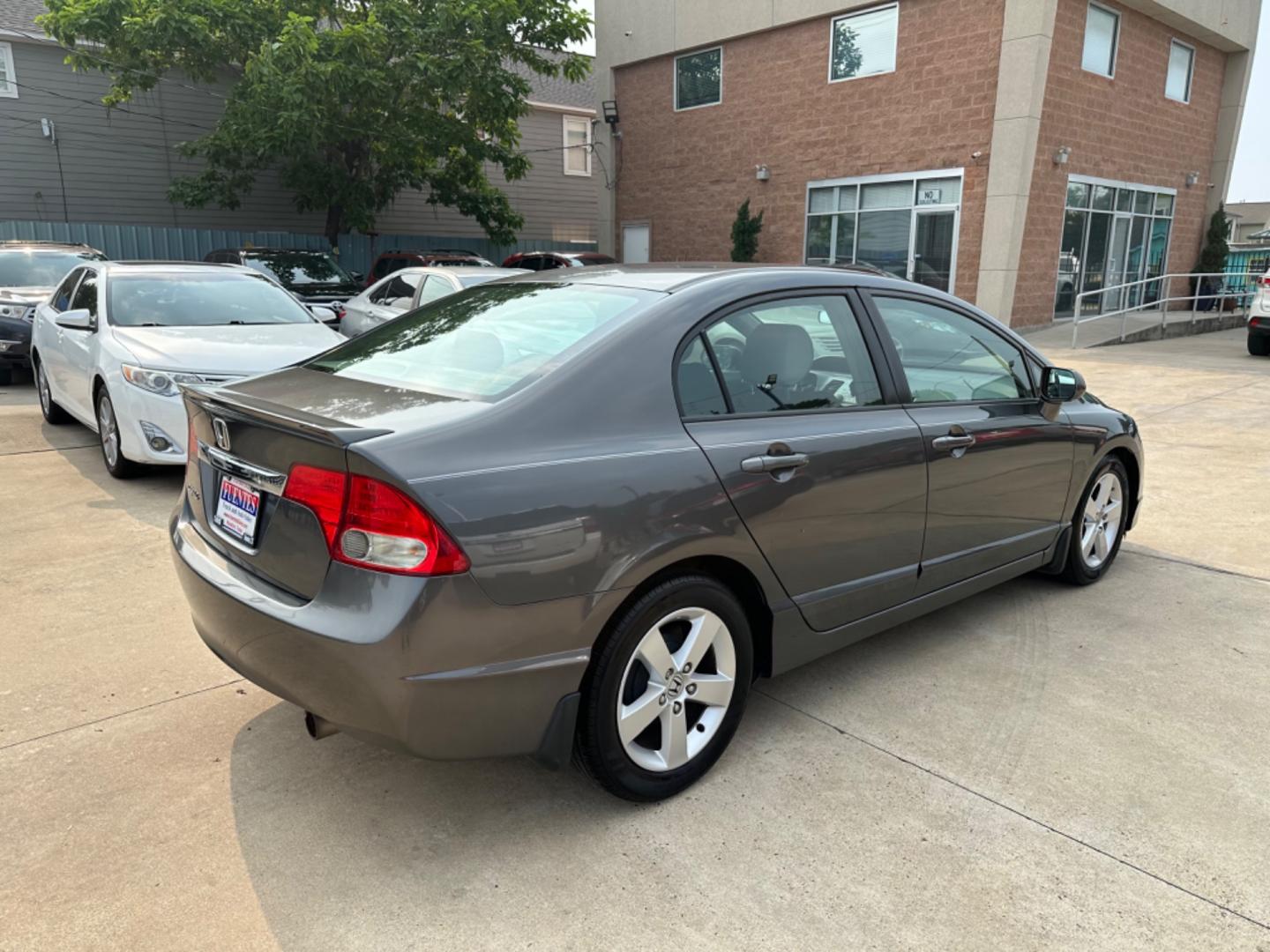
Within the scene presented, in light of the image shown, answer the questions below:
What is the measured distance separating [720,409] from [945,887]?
1467mm

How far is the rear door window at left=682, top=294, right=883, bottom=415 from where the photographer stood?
2.97 meters

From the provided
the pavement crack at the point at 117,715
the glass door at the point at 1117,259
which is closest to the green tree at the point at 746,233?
the glass door at the point at 1117,259

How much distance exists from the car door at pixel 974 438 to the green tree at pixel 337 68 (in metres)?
14.2

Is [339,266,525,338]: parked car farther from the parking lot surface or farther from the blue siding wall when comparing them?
the blue siding wall

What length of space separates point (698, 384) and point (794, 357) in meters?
0.50

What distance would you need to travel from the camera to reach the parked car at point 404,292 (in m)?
9.27

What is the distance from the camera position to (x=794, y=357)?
318cm

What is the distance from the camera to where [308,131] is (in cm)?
1608

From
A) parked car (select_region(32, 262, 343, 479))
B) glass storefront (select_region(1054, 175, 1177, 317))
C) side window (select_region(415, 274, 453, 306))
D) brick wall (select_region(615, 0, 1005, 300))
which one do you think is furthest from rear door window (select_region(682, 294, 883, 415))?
glass storefront (select_region(1054, 175, 1177, 317))

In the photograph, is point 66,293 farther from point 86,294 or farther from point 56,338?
point 86,294

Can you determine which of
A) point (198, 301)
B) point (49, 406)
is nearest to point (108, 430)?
point (198, 301)

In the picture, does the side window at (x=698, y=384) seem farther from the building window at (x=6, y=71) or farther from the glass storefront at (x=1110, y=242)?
the building window at (x=6, y=71)

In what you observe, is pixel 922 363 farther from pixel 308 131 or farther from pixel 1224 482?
pixel 308 131

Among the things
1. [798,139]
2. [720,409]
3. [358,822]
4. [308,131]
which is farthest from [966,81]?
[358,822]
